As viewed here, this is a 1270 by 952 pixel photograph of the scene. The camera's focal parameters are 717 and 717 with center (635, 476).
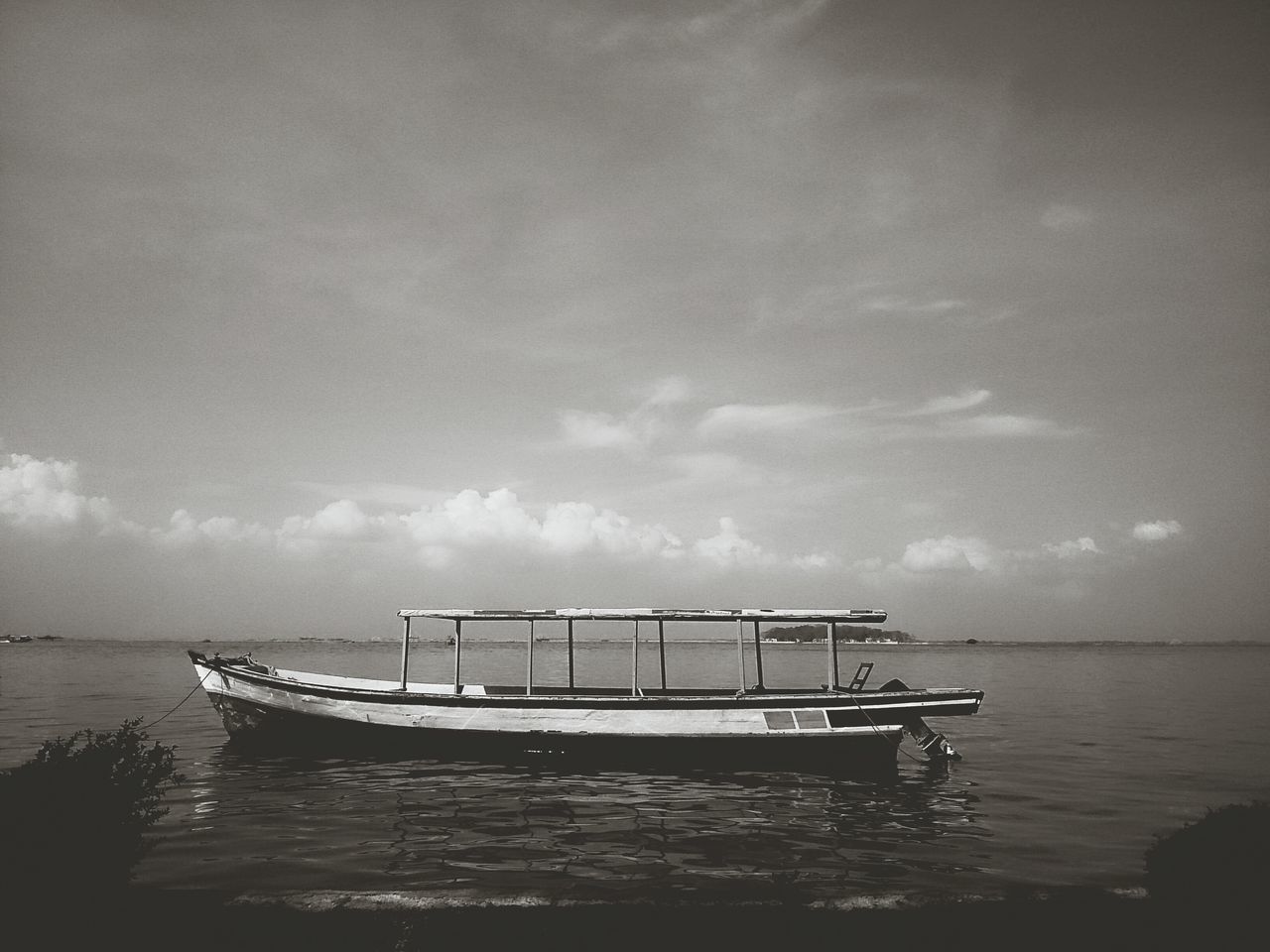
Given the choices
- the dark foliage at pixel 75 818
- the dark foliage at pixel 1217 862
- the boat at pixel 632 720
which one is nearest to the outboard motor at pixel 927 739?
the boat at pixel 632 720

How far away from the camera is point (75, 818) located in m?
6.07

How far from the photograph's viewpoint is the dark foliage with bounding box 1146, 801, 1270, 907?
19.0ft

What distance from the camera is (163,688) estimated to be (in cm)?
4019

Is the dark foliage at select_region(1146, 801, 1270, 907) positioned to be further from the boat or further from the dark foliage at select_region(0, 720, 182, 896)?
the boat

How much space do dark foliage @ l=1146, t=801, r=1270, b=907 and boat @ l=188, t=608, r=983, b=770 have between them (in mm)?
10430

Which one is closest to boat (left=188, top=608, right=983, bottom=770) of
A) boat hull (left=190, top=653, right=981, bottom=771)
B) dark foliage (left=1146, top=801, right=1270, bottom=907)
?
boat hull (left=190, top=653, right=981, bottom=771)

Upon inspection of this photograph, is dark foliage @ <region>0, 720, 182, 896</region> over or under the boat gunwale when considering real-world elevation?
over

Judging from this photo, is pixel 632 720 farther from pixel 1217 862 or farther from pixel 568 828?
pixel 1217 862

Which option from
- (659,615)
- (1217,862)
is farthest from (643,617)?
(1217,862)

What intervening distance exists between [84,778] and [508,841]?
6.53 meters

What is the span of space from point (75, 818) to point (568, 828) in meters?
7.83

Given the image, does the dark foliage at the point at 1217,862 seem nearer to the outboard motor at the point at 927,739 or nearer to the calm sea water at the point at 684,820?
the calm sea water at the point at 684,820

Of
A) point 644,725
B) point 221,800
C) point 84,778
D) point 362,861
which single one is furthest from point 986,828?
point 221,800

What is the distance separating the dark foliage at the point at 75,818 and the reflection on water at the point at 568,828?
3.55 metres
